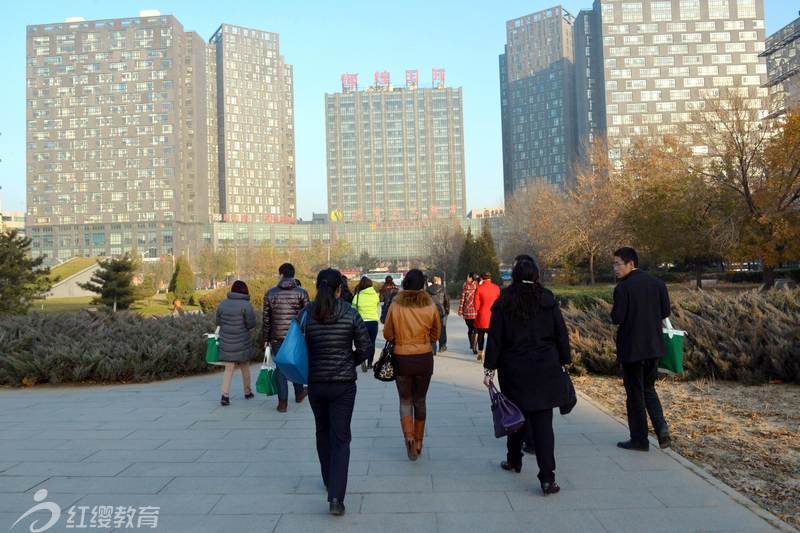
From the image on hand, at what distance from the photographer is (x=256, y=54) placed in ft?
490

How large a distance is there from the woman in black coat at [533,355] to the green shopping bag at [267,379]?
133 inches

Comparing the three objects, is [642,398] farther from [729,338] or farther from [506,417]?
[729,338]

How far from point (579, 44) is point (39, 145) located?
128m

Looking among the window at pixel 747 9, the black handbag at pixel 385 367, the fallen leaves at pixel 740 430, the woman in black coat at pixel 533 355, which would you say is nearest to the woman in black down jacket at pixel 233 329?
the black handbag at pixel 385 367

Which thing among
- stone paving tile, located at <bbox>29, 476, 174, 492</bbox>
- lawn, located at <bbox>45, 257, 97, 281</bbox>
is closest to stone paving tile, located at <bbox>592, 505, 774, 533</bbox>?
stone paving tile, located at <bbox>29, 476, 174, 492</bbox>

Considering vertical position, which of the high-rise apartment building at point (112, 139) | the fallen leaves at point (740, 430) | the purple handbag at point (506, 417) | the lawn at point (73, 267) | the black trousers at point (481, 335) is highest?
the high-rise apartment building at point (112, 139)

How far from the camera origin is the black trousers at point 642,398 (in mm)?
5008

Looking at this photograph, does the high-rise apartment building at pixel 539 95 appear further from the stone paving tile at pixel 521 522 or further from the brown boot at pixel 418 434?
the stone paving tile at pixel 521 522

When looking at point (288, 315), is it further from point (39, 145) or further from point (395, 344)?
point (39, 145)

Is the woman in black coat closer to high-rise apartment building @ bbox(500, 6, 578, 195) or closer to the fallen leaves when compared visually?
the fallen leaves

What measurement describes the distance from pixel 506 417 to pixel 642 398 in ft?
5.88

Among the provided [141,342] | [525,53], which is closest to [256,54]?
[525,53]

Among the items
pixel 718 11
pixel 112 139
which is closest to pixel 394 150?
pixel 112 139

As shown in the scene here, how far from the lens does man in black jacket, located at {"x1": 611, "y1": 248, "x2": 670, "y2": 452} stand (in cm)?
490
